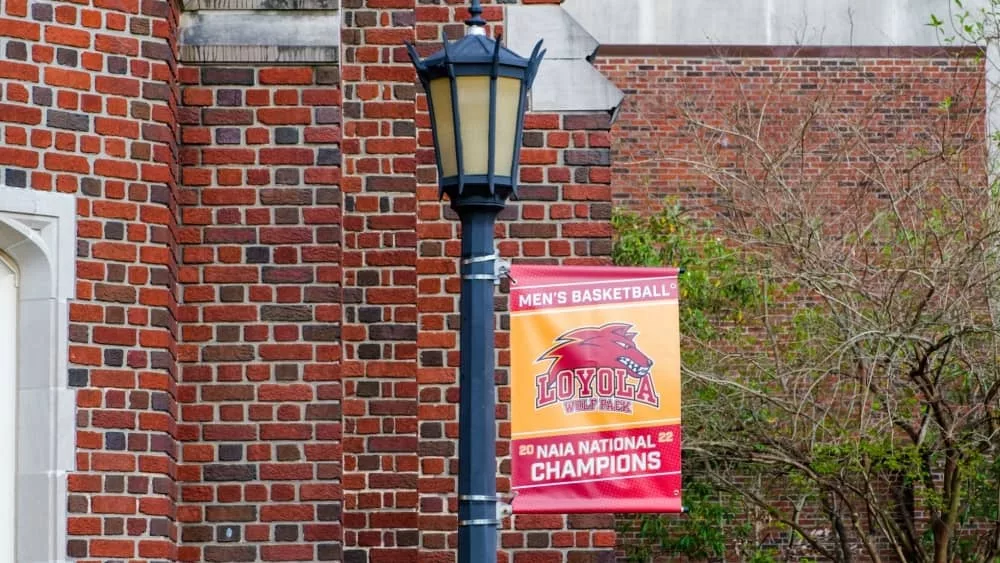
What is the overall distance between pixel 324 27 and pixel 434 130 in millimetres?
1738

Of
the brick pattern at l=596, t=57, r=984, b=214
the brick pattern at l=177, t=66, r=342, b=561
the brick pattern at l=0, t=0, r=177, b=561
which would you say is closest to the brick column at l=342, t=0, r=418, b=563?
the brick pattern at l=177, t=66, r=342, b=561

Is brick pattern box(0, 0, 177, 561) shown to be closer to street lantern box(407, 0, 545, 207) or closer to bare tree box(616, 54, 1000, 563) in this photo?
street lantern box(407, 0, 545, 207)

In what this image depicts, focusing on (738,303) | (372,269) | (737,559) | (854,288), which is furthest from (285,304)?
(737,559)

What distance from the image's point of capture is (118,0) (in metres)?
7.20

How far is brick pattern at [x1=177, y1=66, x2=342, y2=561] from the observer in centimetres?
743

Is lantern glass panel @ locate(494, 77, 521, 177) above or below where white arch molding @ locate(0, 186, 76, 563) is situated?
above

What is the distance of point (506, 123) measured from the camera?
239 inches

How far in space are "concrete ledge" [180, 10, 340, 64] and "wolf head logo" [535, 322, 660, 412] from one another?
1821 mm

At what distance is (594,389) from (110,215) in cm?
217

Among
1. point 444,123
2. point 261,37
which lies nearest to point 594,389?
point 444,123

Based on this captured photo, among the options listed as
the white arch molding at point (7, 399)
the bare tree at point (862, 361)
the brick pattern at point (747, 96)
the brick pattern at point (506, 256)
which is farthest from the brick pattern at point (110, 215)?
the brick pattern at point (747, 96)

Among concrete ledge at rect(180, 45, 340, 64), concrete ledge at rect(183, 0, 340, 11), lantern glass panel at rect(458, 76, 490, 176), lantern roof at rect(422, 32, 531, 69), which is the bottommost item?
lantern glass panel at rect(458, 76, 490, 176)

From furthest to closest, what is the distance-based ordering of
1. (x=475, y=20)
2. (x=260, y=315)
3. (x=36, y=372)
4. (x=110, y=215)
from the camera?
(x=260, y=315), (x=110, y=215), (x=36, y=372), (x=475, y=20)

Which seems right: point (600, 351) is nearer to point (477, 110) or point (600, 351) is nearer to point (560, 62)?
point (477, 110)
